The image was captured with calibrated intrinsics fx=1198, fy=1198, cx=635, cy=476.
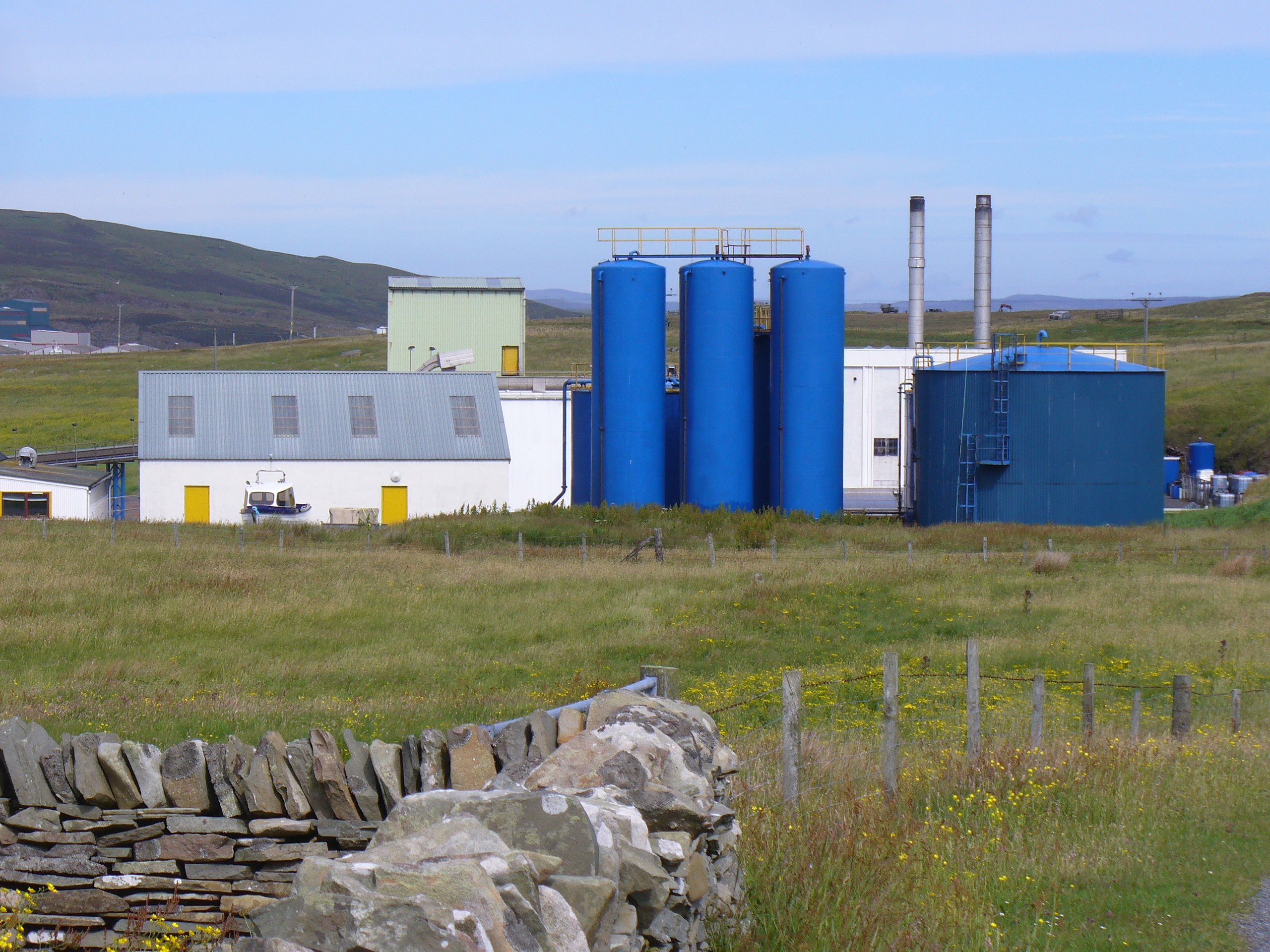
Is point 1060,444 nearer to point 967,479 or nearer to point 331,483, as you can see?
point 967,479

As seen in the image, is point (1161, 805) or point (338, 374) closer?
point (1161, 805)

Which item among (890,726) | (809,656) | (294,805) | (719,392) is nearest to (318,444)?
(719,392)

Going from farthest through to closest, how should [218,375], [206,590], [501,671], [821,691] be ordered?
[218,375], [206,590], [501,671], [821,691]

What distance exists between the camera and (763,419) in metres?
37.5

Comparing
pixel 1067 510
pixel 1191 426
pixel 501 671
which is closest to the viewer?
pixel 501 671

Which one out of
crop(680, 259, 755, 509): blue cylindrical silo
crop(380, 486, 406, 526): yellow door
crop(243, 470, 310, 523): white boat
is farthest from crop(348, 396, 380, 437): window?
crop(680, 259, 755, 509): blue cylindrical silo

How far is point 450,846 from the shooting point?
11.5ft

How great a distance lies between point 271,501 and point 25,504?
25.2ft

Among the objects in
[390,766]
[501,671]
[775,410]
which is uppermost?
[775,410]

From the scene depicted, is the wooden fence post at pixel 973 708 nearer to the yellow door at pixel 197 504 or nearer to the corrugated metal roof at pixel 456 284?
the yellow door at pixel 197 504

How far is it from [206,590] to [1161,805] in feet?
56.9

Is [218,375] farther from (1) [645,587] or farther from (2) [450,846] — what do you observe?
(2) [450,846]

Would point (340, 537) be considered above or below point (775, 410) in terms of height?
below

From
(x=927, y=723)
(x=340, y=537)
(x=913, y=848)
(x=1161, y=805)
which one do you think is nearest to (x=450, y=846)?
(x=913, y=848)
